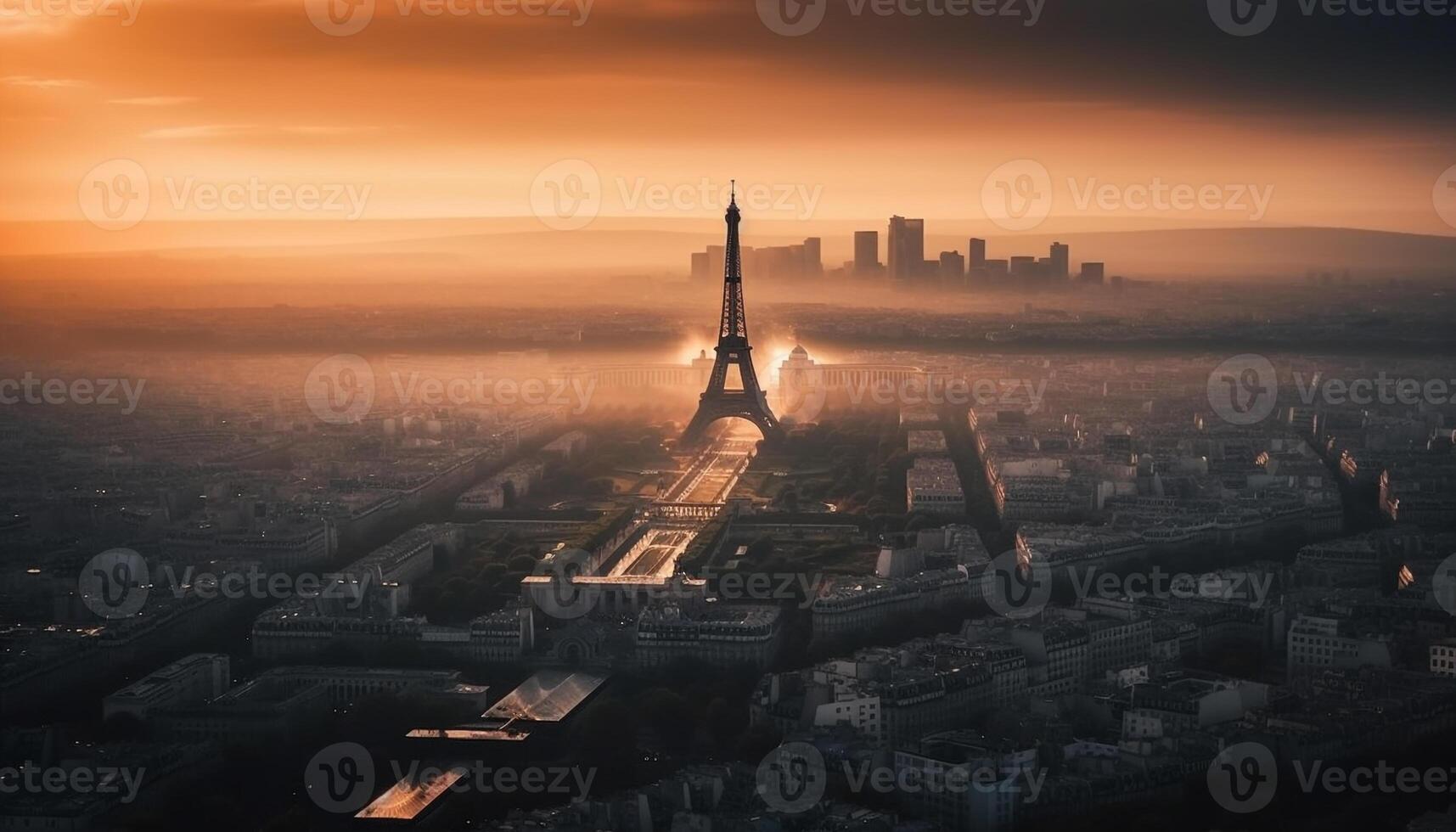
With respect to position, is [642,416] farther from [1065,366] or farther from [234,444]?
[1065,366]

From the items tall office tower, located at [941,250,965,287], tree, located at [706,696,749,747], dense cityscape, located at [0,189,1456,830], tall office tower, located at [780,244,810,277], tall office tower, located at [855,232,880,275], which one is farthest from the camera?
tall office tower, located at [855,232,880,275]

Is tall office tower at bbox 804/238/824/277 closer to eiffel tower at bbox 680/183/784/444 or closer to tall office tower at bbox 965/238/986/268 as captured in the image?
tall office tower at bbox 965/238/986/268

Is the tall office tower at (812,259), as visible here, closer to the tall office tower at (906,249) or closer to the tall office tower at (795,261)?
the tall office tower at (795,261)

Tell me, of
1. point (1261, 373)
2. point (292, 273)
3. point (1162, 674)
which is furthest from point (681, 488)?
point (292, 273)

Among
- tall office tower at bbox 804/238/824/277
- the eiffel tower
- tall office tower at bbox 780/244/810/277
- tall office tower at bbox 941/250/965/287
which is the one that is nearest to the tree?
the eiffel tower

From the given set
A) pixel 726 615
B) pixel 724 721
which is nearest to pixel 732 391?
pixel 726 615
